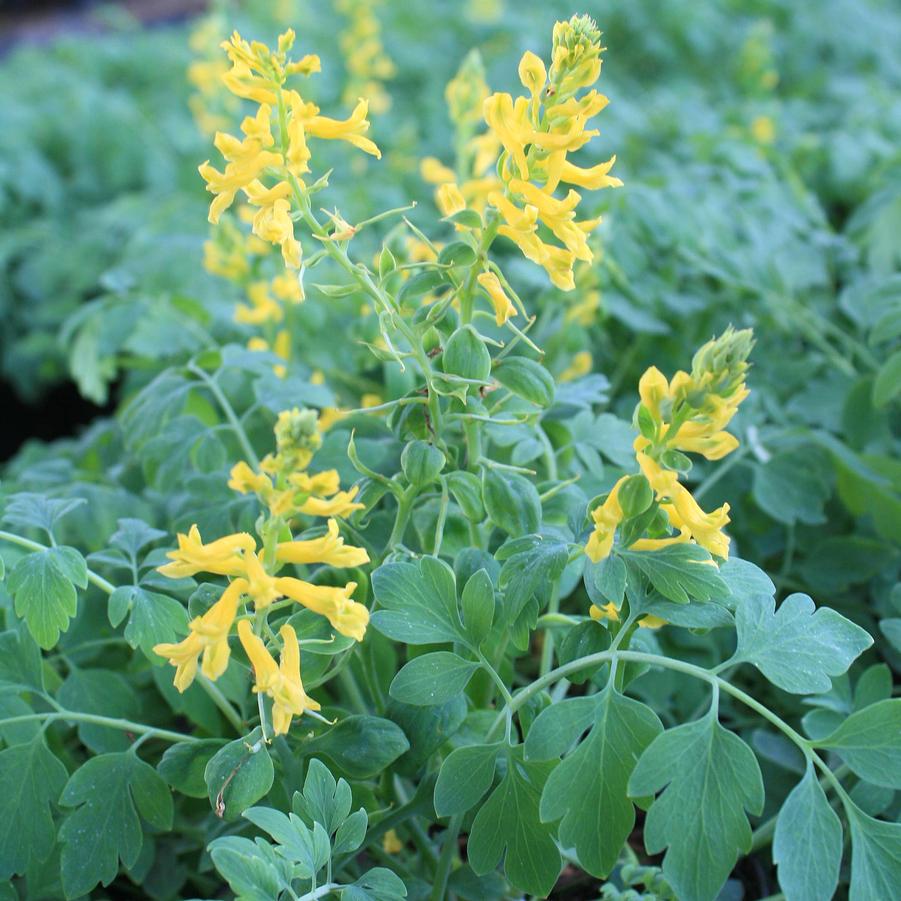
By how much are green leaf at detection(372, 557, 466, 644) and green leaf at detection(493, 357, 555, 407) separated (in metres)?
0.17

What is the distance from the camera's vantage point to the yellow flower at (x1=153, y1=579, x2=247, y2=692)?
2.40 feet

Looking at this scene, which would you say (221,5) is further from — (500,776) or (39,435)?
(500,776)

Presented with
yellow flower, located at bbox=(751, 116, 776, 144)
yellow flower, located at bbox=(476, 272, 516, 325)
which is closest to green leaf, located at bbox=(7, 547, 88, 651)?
yellow flower, located at bbox=(476, 272, 516, 325)

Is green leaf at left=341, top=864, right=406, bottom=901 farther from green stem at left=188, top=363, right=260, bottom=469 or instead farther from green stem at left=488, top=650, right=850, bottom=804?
green stem at left=188, top=363, right=260, bottom=469

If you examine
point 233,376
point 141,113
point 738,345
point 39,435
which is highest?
point 141,113

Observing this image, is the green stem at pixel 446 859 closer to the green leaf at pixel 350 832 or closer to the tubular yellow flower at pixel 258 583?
the green leaf at pixel 350 832

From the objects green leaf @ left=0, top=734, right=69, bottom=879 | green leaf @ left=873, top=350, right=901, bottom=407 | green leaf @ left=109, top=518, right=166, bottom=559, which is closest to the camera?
green leaf @ left=0, top=734, right=69, bottom=879

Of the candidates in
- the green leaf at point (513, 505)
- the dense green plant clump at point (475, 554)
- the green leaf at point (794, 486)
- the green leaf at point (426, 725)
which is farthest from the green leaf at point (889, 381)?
the green leaf at point (426, 725)

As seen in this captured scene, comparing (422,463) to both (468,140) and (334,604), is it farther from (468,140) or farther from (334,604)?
(468,140)

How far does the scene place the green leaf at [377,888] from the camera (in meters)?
0.76

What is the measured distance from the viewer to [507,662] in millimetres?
1038

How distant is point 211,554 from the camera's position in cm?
73

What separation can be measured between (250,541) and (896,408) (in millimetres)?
1148

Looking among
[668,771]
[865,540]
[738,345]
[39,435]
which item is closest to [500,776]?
[668,771]
